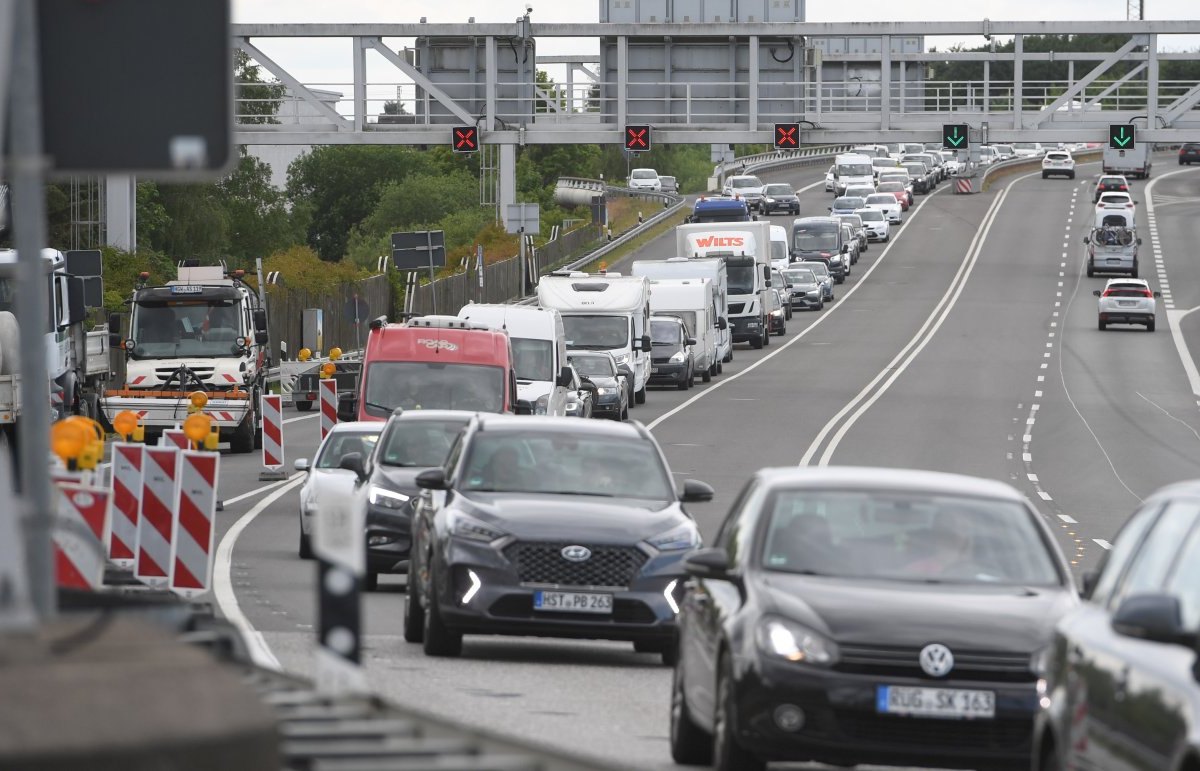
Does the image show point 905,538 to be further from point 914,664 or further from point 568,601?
point 568,601

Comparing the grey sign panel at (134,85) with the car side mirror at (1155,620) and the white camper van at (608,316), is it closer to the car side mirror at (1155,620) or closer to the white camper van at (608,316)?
the car side mirror at (1155,620)

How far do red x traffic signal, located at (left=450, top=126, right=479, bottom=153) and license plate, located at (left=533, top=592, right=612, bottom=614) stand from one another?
48.3m

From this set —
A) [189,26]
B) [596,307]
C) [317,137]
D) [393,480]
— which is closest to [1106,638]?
[189,26]

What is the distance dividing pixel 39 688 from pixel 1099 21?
64.2m

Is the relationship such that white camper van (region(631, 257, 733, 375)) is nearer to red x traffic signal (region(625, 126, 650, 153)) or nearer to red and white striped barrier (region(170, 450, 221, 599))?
red x traffic signal (region(625, 126, 650, 153))

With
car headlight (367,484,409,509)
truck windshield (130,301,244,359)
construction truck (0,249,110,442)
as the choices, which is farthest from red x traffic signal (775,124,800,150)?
car headlight (367,484,409,509)

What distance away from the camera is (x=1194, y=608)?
7.26 meters

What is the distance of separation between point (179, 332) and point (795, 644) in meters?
27.7

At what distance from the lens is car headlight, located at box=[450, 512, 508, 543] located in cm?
1416

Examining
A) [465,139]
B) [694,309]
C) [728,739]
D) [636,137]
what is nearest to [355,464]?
[728,739]

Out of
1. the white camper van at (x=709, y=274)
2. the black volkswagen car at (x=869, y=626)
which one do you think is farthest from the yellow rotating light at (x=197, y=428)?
the white camper van at (x=709, y=274)

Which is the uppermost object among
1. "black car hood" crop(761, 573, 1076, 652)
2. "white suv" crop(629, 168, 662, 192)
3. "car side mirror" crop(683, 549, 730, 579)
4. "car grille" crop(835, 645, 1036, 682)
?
"white suv" crop(629, 168, 662, 192)

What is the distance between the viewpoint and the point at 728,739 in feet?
31.4

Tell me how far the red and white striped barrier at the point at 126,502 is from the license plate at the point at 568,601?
3.33 meters
